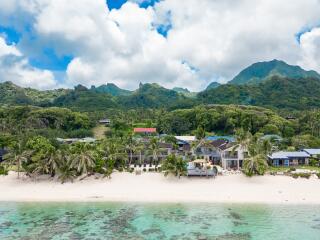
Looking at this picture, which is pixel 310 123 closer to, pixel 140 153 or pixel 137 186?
pixel 140 153

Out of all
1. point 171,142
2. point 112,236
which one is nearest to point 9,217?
point 112,236

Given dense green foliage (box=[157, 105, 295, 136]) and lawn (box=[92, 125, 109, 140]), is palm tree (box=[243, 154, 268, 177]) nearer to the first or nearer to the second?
dense green foliage (box=[157, 105, 295, 136])

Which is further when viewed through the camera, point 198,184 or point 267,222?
point 198,184

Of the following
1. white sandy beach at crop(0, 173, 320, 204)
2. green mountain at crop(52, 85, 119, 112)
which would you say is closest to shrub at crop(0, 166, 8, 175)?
white sandy beach at crop(0, 173, 320, 204)

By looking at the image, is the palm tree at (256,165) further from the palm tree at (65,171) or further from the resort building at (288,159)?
the palm tree at (65,171)

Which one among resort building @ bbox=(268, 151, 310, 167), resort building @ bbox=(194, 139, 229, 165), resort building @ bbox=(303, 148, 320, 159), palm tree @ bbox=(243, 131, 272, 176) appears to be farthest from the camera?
resort building @ bbox=(194, 139, 229, 165)

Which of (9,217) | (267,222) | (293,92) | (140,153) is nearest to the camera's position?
(267,222)

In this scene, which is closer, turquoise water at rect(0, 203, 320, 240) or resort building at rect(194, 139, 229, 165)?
turquoise water at rect(0, 203, 320, 240)
